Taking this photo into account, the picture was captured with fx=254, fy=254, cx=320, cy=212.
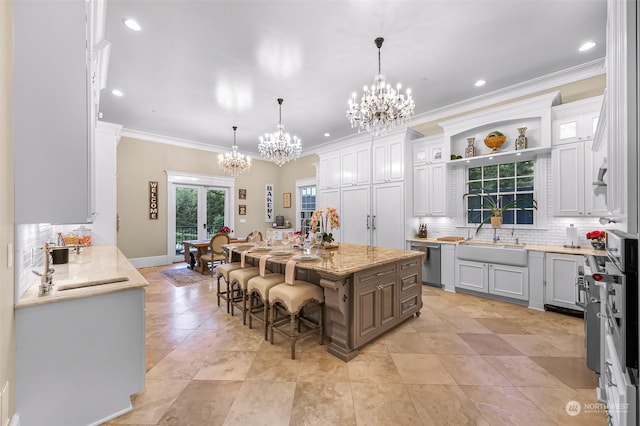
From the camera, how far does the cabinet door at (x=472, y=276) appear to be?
3.98m

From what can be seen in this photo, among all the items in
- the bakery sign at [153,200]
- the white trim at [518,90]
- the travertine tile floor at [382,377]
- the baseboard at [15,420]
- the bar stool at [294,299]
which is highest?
the white trim at [518,90]

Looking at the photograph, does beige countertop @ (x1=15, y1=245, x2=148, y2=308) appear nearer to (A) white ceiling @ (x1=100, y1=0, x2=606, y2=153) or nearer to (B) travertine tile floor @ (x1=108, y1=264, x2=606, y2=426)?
(B) travertine tile floor @ (x1=108, y1=264, x2=606, y2=426)

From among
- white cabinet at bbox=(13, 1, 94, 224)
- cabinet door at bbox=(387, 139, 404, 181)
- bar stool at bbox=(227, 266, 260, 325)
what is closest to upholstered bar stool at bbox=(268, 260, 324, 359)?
bar stool at bbox=(227, 266, 260, 325)

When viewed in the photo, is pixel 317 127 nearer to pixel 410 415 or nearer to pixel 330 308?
pixel 330 308

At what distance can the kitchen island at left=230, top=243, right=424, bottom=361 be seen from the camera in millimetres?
2314

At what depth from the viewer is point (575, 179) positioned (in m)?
3.43

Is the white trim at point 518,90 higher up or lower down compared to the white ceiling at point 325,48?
lower down

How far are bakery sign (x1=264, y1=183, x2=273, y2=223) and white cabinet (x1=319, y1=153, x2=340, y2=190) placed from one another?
268cm

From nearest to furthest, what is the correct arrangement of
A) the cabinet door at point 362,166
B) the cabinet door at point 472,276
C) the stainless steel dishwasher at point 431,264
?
1. the cabinet door at point 472,276
2. the stainless steel dishwasher at point 431,264
3. the cabinet door at point 362,166

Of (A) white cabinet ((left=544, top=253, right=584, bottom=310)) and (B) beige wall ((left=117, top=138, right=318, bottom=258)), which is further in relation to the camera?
(B) beige wall ((left=117, top=138, right=318, bottom=258))

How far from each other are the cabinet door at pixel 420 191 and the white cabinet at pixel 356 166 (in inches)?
38.1

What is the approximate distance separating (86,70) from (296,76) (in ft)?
8.65

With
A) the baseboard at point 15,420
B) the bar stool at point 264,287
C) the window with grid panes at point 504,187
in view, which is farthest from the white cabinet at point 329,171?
the baseboard at point 15,420

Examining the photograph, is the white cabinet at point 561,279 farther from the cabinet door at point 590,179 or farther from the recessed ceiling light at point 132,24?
the recessed ceiling light at point 132,24
